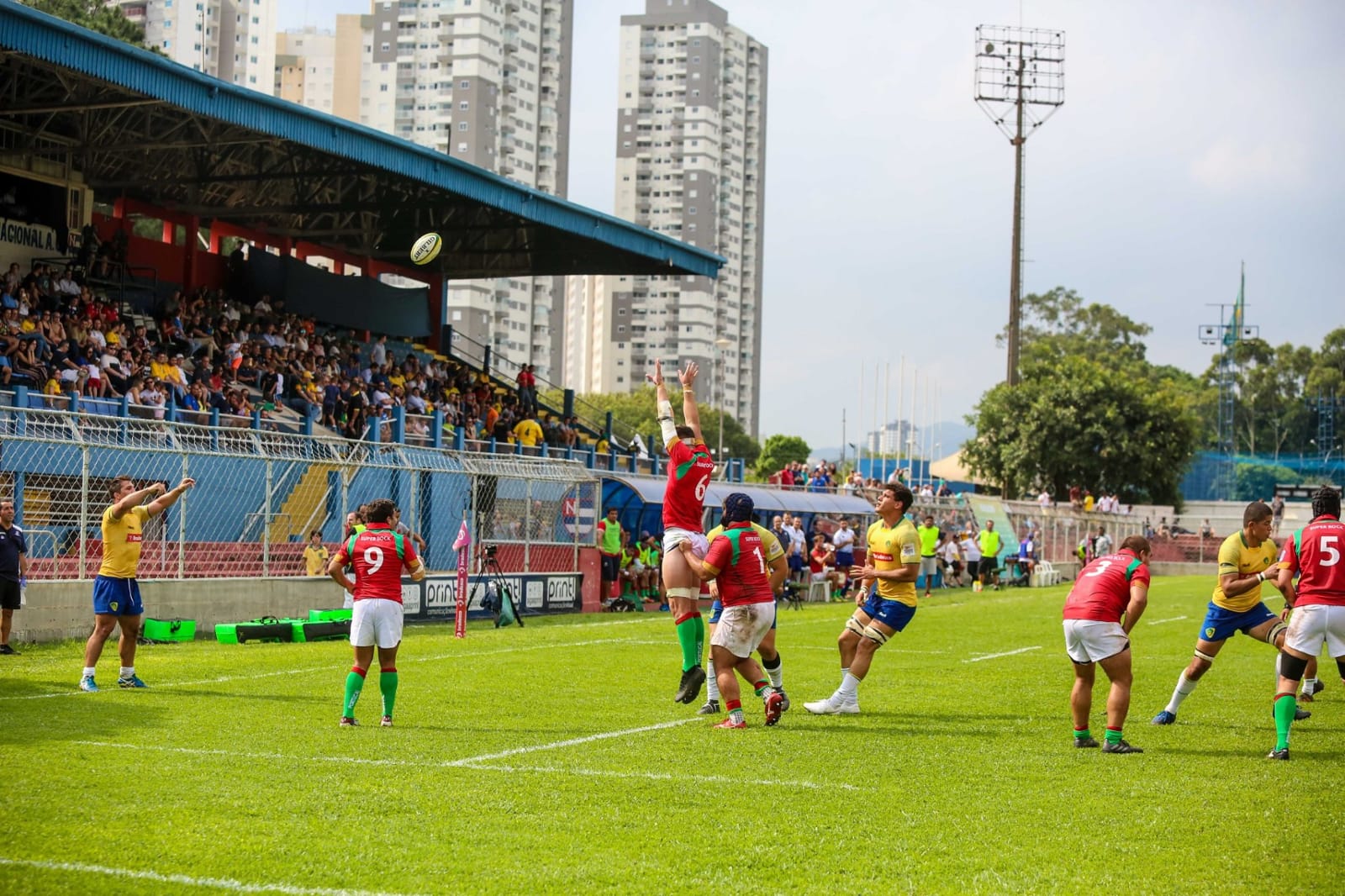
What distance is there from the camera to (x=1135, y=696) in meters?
14.3

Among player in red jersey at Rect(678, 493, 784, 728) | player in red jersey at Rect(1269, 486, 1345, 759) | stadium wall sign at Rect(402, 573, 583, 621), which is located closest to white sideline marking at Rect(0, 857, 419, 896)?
player in red jersey at Rect(678, 493, 784, 728)

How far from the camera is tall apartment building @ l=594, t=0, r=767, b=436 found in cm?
15562

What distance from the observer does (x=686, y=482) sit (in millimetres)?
12430

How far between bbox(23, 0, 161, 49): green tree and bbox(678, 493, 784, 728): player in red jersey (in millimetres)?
56350

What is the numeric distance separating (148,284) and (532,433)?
10.2 meters

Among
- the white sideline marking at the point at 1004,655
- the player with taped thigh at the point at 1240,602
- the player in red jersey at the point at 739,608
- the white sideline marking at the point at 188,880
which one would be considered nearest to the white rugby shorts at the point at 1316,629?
the player with taped thigh at the point at 1240,602

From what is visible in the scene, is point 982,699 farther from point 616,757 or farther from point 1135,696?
point 616,757

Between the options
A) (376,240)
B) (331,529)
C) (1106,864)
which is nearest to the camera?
(1106,864)

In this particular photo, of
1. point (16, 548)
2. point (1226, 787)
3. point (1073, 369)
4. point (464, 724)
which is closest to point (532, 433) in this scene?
point (16, 548)

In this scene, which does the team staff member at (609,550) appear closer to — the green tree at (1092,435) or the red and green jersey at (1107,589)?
the red and green jersey at (1107,589)

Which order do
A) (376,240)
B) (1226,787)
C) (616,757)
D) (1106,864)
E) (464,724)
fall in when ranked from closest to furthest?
(1106,864), (1226,787), (616,757), (464,724), (376,240)

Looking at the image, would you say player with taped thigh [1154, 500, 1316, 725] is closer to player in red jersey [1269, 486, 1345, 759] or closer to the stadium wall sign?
player in red jersey [1269, 486, 1345, 759]

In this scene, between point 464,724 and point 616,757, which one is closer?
point 616,757

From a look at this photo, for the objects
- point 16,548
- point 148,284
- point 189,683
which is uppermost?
point 148,284
